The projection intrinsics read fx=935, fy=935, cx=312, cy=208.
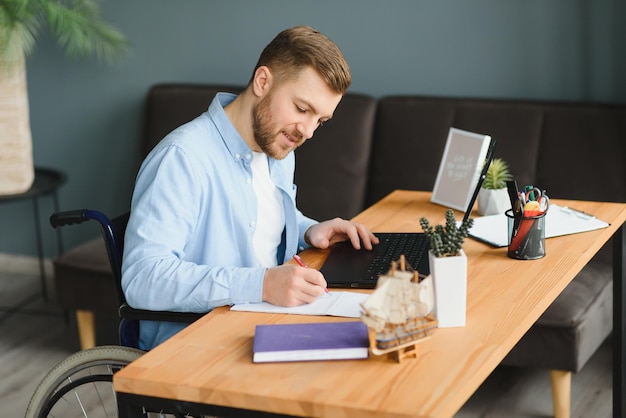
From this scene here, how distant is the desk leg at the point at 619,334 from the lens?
2500 mm

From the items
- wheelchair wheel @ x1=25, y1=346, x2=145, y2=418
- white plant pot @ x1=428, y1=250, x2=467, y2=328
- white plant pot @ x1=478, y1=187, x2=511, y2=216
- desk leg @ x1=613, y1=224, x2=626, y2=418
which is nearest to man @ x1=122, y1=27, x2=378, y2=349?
wheelchair wheel @ x1=25, y1=346, x2=145, y2=418

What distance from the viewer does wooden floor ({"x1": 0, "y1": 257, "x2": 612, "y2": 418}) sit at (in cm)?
285

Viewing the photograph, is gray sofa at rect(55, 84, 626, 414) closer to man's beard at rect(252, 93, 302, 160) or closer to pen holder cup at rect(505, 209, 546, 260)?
pen holder cup at rect(505, 209, 546, 260)

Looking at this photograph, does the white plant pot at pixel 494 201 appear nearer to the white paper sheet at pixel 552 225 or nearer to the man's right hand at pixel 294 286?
the white paper sheet at pixel 552 225

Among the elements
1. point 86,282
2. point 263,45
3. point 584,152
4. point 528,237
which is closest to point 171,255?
point 528,237

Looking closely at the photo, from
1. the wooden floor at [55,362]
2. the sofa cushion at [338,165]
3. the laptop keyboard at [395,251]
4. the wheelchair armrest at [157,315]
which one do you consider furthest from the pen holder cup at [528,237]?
the sofa cushion at [338,165]

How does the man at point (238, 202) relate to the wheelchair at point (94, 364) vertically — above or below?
above

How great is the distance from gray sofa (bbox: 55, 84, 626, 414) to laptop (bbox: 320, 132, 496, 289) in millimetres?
868

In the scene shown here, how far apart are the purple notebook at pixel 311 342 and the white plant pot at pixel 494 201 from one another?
36.1 inches

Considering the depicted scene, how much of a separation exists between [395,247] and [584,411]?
105 cm

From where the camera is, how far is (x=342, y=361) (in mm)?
1486

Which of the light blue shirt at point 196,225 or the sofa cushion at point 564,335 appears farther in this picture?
the sofa cushion at point 564,335

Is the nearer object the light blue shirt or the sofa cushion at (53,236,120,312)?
the light blue shirt

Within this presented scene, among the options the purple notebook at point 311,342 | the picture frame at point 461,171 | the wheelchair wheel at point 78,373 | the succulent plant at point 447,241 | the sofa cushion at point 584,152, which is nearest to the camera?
the purple notebook at point 311,342
